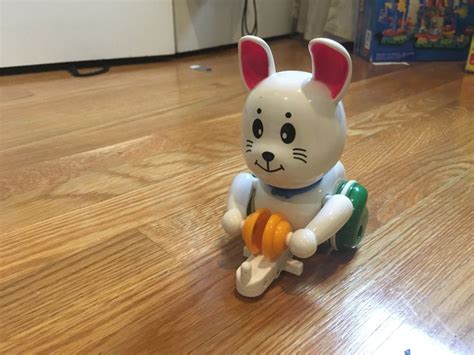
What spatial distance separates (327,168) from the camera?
50 centimetres

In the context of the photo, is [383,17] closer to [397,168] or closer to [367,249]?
[397,168]

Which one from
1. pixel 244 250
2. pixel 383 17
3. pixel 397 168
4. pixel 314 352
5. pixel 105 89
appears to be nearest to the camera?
pixel 314 352

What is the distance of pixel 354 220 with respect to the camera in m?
0.54

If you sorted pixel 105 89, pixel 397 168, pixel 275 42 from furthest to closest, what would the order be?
1. pixel 275 42
2. pixel 105 89
3. pixel 397 168

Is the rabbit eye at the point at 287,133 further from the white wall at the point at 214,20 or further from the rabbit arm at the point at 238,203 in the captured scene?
the white wall at the point at 214,20

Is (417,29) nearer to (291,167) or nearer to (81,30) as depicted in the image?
(81,30)

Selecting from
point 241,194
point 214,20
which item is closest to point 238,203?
point 241,194

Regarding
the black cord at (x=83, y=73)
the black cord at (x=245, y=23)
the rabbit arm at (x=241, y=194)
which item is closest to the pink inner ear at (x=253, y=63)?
the rabbit arm at (x=241, y=194)

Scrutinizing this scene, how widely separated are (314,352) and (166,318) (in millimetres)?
150

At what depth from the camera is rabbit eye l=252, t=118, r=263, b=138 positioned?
489 mm

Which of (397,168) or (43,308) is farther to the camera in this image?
(397,168)

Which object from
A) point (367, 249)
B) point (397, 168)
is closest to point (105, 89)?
point (397, 168)

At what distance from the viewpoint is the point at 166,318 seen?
1.61 ft

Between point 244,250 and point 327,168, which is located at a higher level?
point 327,168
